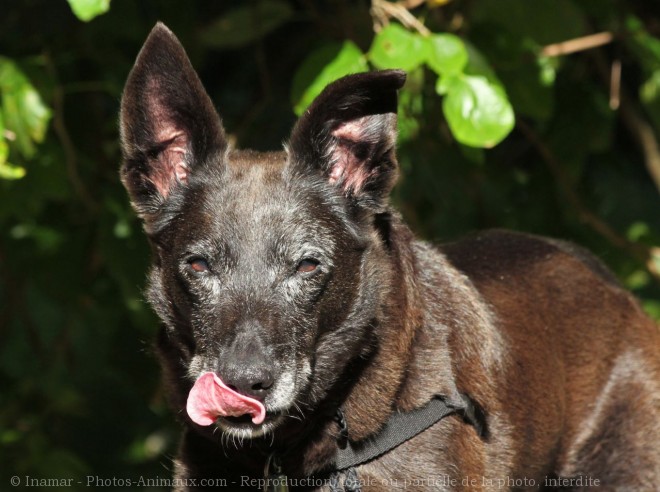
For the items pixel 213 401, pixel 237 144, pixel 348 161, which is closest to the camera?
pixel 213 401

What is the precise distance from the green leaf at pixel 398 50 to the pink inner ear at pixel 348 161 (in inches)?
28.6

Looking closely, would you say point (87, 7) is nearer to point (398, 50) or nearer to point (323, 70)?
point (323, 70)

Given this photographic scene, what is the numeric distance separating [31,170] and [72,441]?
7.85 ft

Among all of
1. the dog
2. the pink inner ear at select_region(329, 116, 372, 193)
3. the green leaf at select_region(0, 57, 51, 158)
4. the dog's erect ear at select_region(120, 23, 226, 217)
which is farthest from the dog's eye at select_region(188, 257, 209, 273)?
the green leaf at select_region(0, 57, 51, 158)

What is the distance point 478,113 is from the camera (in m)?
4.75

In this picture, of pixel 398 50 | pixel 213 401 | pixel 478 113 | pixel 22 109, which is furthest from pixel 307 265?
pixel 22 109

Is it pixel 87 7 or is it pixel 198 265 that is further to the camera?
pixel 87 7

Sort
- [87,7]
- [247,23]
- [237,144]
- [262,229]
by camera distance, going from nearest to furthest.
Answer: [262,229] → [87,7] → [247,23] → [237,144]

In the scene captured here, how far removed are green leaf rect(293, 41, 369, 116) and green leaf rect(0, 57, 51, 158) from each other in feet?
A: 3.77

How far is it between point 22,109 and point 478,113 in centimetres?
200

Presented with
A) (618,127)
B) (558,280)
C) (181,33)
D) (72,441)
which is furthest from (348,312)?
(618,127)

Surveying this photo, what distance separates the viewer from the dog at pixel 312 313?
3.84 meters

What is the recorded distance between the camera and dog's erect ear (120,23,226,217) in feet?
13.2

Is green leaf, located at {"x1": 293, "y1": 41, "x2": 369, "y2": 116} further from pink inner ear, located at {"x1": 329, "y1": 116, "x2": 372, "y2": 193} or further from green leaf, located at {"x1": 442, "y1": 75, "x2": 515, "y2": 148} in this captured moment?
pink inner ear, located at {"x1": 329, "y1": 116, "x2": 372, "y2": 193}
